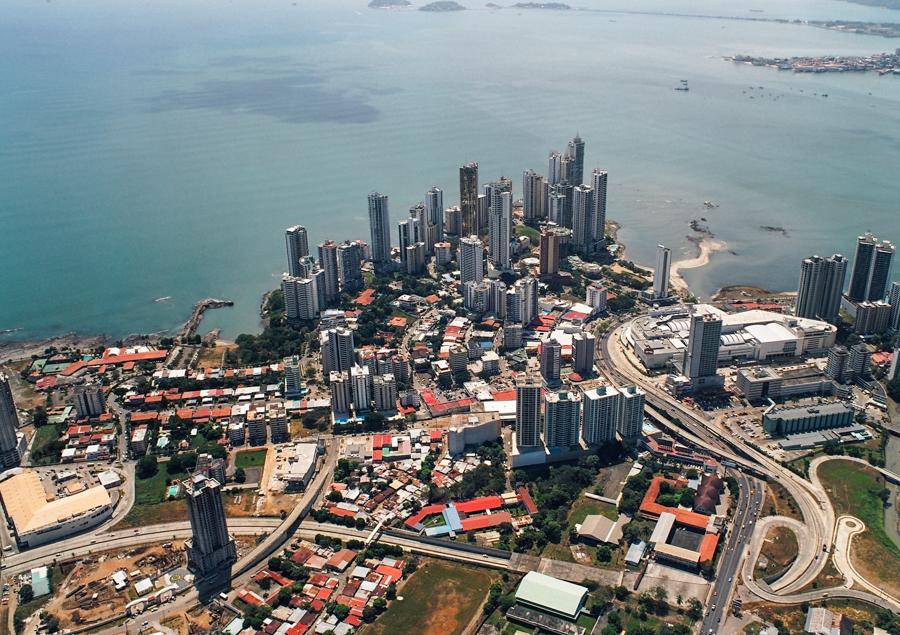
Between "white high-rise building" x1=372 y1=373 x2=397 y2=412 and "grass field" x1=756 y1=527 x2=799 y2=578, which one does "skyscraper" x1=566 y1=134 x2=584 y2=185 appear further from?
"grass field" x1=756 y1=527 x2=799 y2=578

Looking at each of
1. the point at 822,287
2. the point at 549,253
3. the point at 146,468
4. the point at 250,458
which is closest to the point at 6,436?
the point at 146,468

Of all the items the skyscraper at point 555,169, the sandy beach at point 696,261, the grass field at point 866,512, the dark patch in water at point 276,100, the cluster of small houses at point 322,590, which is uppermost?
the dark patch in water at point 276,100

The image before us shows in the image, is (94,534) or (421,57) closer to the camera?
(94,534)

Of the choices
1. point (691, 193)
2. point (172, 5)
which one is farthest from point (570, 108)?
point (172, 5)

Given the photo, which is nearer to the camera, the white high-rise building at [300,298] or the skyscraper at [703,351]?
the skyscraper at [703,351]

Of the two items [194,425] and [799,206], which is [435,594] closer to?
[194,425]

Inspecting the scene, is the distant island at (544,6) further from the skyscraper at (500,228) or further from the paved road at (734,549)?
the paved road at (734,549)

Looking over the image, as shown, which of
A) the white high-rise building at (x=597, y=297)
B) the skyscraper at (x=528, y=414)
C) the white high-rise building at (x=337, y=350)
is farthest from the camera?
the white high-rise building at (x=597, y=297)

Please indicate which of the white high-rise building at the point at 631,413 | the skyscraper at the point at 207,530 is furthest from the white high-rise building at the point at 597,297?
the skyscraper at the point at 207,530
